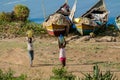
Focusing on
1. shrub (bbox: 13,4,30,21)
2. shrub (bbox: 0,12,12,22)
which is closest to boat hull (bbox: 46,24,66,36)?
shrub (bbox: 13,4,30,21)

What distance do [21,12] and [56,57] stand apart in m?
6.79

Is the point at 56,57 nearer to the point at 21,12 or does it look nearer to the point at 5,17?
the point at 21,12

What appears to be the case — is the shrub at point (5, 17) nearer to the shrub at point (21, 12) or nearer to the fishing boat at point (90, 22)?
the shrub at point (21, 12)

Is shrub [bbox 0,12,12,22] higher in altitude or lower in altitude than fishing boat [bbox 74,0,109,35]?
higher

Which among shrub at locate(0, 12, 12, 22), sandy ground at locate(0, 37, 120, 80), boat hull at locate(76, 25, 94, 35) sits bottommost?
sandy ground at locate(0, 37, 120, 80)

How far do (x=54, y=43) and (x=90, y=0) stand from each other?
12.6m

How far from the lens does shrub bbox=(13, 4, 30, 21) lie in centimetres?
2102

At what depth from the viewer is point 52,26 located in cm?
1919

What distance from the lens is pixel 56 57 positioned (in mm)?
14703

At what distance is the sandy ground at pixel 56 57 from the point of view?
13.1 metres

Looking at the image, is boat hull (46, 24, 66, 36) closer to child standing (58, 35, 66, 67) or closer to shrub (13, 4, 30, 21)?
shrub (13, 4, 30, 21)

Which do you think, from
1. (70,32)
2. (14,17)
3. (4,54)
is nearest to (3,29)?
(14,17)

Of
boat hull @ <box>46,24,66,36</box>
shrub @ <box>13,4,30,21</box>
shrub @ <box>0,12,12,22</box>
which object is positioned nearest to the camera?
boat hull @ <box>46,24,66,36</box>

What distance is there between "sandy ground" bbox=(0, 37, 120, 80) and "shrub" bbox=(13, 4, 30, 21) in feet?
11.4
